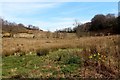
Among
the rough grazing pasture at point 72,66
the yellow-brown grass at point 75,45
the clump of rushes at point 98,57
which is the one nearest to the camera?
the rough grazing pasture at point 72,66

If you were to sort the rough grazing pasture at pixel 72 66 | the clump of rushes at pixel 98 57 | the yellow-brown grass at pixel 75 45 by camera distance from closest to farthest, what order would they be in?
the rough grazing pasture at pixel 72 66
the clump of rushes at pixel 98 57
the yellow-brown grass at pixel 75 45

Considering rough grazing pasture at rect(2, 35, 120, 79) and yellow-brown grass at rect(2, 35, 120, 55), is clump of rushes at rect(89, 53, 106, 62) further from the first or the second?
yellow-brown grass at rect(2, 35, 120, 55)

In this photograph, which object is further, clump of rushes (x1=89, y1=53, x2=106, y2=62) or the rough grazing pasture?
clump of rushes (x1=89, y1=53, x2=106, y2=62)

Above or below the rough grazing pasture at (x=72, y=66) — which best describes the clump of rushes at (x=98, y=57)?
above

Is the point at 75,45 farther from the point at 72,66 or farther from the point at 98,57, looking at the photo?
the point at 72,66

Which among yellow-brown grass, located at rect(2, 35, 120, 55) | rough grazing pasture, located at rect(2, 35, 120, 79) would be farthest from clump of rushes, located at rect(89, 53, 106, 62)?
yellow-brown grass, located at rect(2, 35, 120, 55)

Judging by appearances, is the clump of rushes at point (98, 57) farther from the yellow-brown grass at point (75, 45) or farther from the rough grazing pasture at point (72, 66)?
the yellow-brown grass at point (75, 45)

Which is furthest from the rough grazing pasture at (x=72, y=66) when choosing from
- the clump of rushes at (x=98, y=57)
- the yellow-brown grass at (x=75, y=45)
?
the yellow-brown grass at (x=75, y=45)

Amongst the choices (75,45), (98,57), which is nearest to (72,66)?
(98,57)

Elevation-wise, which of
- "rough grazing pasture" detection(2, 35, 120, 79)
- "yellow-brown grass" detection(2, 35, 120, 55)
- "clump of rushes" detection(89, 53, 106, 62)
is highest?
"yellow-brown grass" detection(2, 35, 120, 55)

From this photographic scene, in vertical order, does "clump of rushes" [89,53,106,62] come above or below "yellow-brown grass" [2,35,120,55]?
below

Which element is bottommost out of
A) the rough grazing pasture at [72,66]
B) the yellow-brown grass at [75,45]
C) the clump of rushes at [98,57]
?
the rough grazing pasture at [72,66]

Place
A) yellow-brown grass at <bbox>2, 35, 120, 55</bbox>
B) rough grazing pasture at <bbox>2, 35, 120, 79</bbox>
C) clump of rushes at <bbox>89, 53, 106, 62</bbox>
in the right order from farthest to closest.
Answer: yellow-brown grass at <bbox>2, 35, 120, 55</bbox>
clump of rushes at <bbox>89, 53, 106, 62</bbox>
rough grazing pasture at <bbox>2, 35, 120, 79</bbox>

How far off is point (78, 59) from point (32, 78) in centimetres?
241
